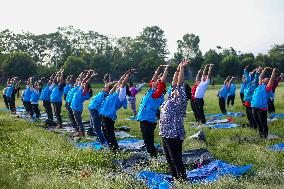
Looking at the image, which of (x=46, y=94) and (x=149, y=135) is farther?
(x=46, y=94)

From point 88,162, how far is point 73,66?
60.5 m

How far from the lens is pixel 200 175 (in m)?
8.27

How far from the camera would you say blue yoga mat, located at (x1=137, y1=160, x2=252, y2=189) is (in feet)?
25.3

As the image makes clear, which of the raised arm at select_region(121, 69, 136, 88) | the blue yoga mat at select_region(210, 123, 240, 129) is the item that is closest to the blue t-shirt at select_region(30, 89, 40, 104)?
the blue yoga mat at select_region(210, 123, 240, 129)

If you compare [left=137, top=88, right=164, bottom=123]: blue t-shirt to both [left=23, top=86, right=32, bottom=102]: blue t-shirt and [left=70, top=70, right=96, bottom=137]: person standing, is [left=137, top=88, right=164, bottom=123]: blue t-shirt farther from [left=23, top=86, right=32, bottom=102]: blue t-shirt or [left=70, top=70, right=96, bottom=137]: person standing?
[left=23, top=86, right=32, bottom=102]: blue t-shirt

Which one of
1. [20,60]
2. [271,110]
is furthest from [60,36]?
[271,110]

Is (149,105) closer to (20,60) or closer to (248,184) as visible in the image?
(248,184)

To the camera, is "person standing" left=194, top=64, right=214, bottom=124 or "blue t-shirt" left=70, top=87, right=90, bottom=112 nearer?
"blue t-shirt" left=70, top=87, right=90, bottom=112

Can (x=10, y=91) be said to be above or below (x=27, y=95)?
above

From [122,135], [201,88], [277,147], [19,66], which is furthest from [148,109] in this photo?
[19,66]

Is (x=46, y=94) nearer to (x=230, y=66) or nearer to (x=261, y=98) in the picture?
(x=261, y=98)

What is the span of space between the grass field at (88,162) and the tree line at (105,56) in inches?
1607

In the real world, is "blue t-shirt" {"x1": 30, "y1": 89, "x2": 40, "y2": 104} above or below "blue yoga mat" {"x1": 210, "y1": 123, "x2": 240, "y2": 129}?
above

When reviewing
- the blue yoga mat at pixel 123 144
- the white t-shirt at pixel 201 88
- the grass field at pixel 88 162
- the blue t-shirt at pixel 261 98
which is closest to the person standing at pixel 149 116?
the grass field at pixel 88 162
